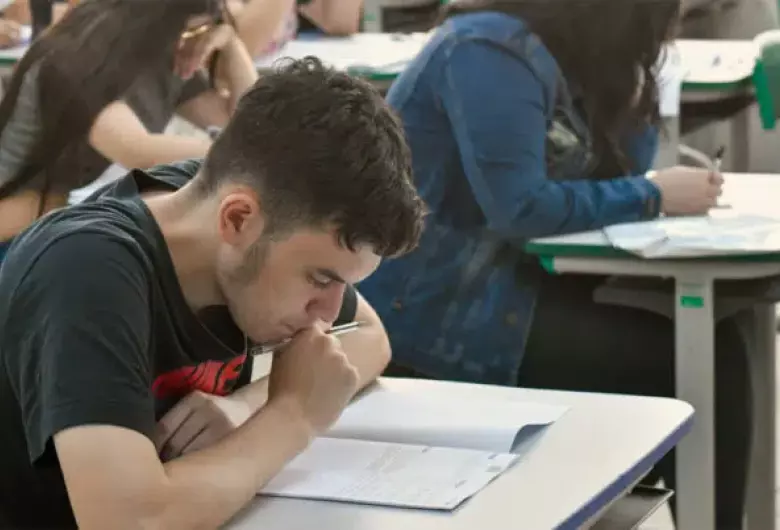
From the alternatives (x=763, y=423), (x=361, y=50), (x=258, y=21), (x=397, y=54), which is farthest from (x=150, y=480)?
(x=361, y=50)

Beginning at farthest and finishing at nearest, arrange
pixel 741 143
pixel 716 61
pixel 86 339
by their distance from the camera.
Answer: pixel 741 143 → pixel 716 61 → pixel 86 339

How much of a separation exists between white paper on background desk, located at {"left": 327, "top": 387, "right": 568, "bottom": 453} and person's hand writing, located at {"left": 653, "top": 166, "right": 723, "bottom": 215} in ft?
2.53

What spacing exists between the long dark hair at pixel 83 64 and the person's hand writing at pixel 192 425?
1261 mm

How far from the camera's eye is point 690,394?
75.7 inches

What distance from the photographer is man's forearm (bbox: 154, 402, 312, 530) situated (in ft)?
3.45

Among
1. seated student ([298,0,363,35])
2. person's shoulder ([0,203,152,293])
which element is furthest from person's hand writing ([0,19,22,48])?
person's shoulder ([0,203,152,293])

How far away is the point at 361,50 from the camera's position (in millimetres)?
3885

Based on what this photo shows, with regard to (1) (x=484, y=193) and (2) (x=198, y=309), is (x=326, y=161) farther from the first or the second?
(1) (x=484, y=193)

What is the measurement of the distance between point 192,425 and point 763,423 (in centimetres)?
124

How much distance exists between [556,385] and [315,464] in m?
0.86

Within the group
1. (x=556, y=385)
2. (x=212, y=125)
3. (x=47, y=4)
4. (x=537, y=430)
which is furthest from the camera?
(x=47, y=4)

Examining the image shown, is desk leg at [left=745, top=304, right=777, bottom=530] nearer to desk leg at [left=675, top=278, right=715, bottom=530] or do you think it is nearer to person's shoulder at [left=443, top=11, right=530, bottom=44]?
desk leg at [left=675, top=278, right=715, bottom=530]

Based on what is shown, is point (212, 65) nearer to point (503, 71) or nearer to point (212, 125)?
point (212, 125)

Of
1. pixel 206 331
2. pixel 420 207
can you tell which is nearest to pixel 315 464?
pixel 206 331
